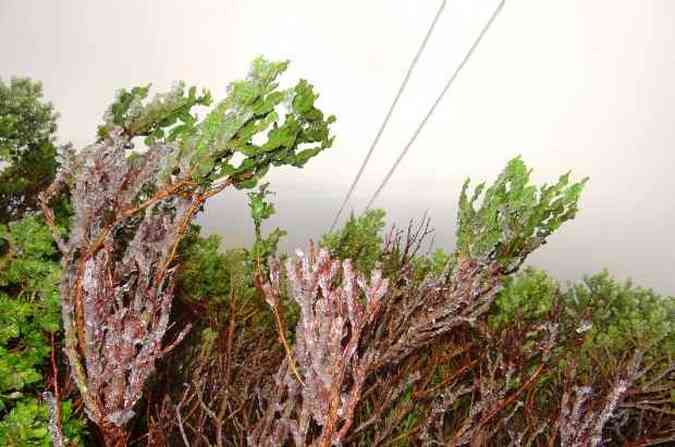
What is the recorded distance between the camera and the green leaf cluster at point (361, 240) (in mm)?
12367

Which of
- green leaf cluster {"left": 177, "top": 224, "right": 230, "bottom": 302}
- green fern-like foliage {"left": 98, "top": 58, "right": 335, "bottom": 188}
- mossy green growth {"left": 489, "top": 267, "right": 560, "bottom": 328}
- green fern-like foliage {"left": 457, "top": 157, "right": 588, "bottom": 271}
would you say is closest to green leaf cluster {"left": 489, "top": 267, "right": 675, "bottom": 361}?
mossy green growth {"left": 489, "top": 267, "right": 560, "bottom": 328}

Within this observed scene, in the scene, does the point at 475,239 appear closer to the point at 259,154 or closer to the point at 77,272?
the point at 259,154

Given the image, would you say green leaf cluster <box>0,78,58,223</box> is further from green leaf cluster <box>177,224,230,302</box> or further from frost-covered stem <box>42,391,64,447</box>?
frost-covered stem <box>42,391,64,447</box>

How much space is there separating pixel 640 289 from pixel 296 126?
1920 cm

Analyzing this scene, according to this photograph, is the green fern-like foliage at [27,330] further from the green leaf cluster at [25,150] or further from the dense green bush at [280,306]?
the green leaf cluster at [25,150]

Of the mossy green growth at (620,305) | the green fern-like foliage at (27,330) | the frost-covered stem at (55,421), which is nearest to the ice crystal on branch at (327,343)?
the frost-covered stem at (55,421)

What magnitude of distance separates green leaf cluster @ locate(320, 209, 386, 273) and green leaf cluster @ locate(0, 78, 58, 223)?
22.7 feet

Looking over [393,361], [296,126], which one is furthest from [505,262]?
[296,126]

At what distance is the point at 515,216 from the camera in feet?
24.0

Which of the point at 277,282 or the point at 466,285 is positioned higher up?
the point at 277,282

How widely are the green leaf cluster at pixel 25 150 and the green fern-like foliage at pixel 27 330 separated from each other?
3.96 meters

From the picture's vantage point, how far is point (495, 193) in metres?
7.42

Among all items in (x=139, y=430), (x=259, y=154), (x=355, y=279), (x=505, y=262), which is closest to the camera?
(x=355, y=279)

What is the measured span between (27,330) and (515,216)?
279 inches
